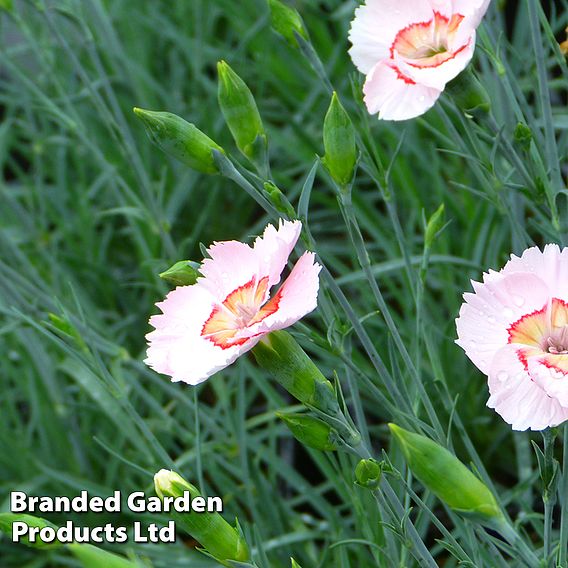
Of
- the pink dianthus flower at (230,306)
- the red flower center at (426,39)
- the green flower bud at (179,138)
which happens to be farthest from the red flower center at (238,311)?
the red flower center at (426,39)

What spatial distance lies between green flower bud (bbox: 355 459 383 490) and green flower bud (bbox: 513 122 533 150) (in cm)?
32

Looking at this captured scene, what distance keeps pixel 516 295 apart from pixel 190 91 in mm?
1463

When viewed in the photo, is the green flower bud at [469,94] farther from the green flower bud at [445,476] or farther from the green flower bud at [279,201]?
the green flower bud at [445,476]

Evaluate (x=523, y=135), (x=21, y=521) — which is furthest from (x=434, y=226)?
(x=21, y=521)

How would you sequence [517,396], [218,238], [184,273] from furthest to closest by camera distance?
1. [218,238]
2. [184,273]
3. [517,396]

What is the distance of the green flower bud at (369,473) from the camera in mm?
634

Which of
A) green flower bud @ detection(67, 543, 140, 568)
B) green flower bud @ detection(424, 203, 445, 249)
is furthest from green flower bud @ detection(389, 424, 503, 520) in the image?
green flower bud @ detection(424, 203, 445, 249)

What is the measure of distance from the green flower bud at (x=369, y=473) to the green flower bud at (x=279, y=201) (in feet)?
0.66

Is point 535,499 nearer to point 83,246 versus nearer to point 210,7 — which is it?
point 83,246

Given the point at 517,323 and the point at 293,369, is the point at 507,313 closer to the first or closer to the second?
the point at 517,323

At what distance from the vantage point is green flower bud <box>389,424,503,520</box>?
53cm

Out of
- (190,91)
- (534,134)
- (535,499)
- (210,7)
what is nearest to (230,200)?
(190,91)

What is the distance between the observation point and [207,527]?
2.10ft

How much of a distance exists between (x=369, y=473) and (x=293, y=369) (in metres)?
0.09
